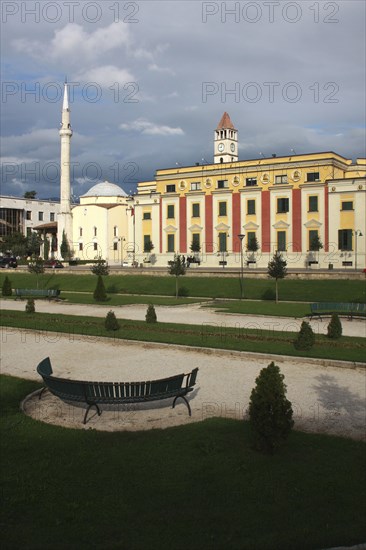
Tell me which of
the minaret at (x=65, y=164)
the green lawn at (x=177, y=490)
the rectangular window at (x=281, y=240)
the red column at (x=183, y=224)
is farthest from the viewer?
the minaret at (x=65, y=164)

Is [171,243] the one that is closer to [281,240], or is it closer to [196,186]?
[196,186]

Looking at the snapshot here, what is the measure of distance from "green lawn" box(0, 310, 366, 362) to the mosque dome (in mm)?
58038

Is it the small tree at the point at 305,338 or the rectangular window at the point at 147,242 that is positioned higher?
the rectangular window at the point at 147,242

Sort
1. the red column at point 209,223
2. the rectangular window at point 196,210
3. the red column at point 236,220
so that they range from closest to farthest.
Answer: the red column at point 236,220 < the red column at point 209,223 < the rectangular window at point 196,210

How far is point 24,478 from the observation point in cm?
652

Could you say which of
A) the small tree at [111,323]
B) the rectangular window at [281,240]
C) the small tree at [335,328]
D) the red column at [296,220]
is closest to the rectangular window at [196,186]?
the rectangular window at [281,240]

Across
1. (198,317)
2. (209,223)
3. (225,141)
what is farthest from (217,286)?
(225,141)

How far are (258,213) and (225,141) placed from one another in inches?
1260

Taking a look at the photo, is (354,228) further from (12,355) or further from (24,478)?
(24,478)

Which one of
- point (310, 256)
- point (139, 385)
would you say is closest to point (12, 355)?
point (139, 385)

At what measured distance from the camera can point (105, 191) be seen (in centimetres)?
7875

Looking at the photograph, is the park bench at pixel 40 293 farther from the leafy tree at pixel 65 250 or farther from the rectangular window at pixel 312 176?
the leafy tree at pixel 65 250

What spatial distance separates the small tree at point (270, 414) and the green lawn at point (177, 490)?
23cm

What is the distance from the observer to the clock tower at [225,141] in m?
83.1
